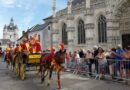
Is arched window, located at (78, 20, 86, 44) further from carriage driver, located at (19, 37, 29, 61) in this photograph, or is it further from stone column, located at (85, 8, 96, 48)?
carriage driver, located at (19, 37, 29, 61)

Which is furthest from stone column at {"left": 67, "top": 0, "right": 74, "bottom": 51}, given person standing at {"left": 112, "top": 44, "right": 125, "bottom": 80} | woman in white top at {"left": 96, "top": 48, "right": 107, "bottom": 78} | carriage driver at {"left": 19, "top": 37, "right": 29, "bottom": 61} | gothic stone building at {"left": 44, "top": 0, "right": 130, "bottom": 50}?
person standing at {"left": 112, "top": 44, "right": 125, "bottom": 80}

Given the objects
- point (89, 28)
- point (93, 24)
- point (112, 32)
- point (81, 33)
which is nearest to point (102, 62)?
point (112, 32)

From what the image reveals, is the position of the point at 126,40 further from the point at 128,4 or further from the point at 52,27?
the point at 52,27

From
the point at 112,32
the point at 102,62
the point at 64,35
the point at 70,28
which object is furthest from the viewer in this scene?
the point at 64,35

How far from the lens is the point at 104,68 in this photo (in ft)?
41.8

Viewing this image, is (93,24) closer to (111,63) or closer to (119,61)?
(111,63)

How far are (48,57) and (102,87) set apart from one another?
2800mm

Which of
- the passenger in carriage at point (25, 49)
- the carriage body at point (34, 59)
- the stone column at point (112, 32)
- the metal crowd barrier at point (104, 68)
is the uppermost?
the stone column at point (112, 32)

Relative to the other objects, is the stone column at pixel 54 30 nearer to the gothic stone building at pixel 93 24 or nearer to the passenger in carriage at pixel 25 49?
the gothic stone building at pixel 93 24

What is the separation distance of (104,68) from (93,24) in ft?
74.8

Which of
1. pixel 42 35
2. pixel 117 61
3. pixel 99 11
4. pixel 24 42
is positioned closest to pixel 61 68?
pixel 117 61

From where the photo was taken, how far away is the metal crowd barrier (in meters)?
11.4

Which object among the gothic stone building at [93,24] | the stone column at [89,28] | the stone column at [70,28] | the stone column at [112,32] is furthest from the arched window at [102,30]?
the stone column at [70,28]

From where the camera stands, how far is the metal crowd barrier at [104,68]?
1141 cm
